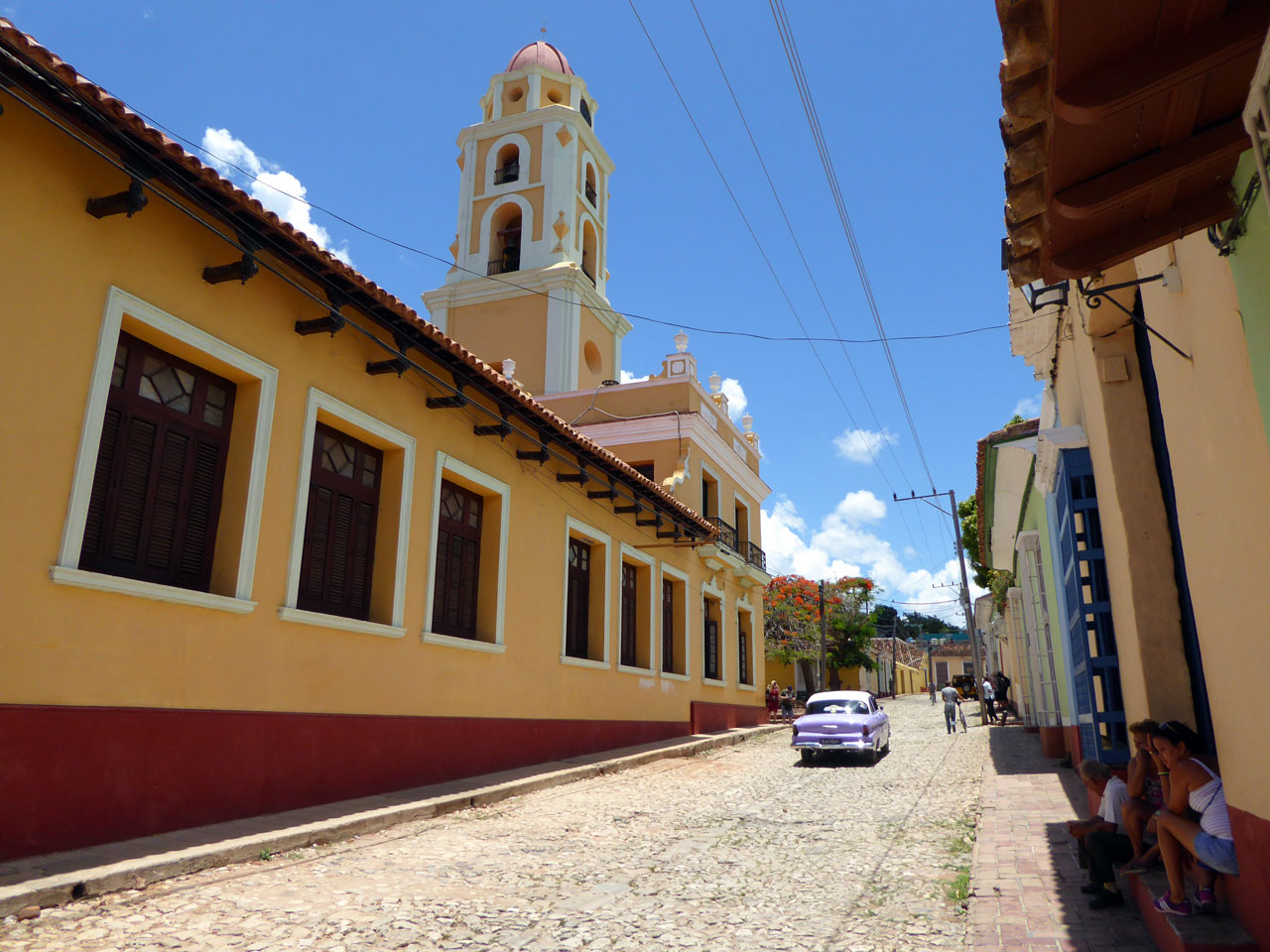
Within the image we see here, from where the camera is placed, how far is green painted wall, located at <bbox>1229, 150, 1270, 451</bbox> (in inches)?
120

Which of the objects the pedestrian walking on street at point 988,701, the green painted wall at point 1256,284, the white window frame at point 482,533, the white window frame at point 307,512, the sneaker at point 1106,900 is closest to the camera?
the green painted wall at point 1256,284

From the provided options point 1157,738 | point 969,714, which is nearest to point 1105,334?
point 1157,738

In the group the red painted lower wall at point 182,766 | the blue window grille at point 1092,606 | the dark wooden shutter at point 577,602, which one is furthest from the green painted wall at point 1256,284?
the dark wooden shutter at point 577,602

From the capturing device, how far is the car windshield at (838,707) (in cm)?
1596

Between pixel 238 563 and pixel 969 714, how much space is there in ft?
95.5

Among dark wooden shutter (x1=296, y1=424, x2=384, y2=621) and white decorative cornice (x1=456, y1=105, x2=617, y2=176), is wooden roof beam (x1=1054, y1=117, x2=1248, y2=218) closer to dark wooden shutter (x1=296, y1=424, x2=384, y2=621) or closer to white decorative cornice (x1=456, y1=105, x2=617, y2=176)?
dark wooden shutter (x1=296, y1=424, x2=384, y2=621)

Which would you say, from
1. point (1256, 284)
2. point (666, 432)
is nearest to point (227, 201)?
point (1256, 284)

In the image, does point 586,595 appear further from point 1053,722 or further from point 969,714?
point 969,714

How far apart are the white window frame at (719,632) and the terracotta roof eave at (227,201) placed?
1035 cm

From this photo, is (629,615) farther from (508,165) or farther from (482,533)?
(508,165)

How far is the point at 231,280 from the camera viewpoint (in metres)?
8.11

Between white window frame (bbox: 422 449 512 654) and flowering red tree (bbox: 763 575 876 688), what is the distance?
26.3m

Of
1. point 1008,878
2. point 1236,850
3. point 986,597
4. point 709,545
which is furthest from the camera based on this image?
point 986,597

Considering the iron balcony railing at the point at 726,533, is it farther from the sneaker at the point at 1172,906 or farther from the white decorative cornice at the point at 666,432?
the sneaker at the point at 1172,906
